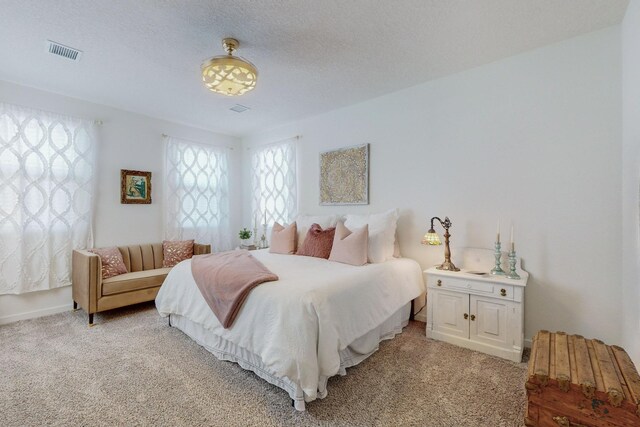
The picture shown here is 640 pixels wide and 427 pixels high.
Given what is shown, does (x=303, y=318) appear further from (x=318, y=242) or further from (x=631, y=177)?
(x=631, y=177)

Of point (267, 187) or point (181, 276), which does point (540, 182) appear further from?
point (267, 187)

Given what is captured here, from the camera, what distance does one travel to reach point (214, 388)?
191 cm

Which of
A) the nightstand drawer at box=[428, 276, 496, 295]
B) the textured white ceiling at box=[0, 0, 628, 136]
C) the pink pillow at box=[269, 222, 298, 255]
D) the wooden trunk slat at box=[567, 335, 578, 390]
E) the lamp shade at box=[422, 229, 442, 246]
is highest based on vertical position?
the textured white ceiling at box=[0, 0, 628, 136]

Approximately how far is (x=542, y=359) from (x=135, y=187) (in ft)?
15.2

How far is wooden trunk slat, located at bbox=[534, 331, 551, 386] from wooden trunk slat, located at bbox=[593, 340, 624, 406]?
209mm

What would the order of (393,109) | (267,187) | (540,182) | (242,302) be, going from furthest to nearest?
(267,187), (393,109), (540,182), (242,302)

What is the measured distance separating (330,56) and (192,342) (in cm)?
290

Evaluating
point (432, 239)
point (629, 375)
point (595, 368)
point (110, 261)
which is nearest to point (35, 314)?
point (110, 261)

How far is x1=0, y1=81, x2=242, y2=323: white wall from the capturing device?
3.14 meters

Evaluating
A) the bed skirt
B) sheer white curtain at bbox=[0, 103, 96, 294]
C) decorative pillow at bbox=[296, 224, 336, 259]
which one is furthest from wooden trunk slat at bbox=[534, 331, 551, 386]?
sheer white curtain at bbox=[0, 103, 96, 294]

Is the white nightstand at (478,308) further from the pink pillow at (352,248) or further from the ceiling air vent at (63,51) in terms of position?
the ceiling air vent at (63,51)

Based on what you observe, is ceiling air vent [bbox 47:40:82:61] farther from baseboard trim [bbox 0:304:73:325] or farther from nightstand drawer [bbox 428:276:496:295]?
nightstand drawer [bbox 428:276:496:295]

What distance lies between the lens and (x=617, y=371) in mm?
1375

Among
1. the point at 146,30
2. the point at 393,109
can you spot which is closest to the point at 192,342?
the point at 146,30
